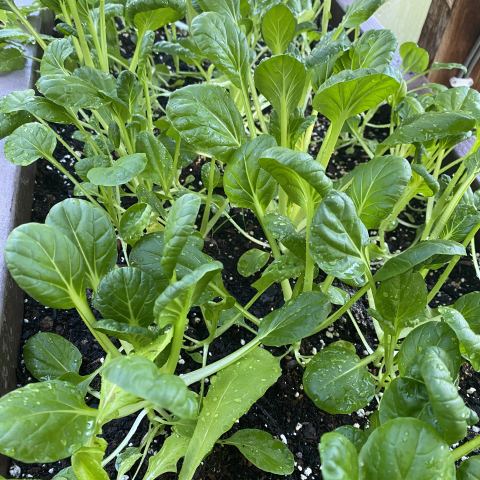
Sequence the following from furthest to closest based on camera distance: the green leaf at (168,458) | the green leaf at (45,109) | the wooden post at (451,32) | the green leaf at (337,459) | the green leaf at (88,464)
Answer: the wooden post at (451,32) < the green leaf at (45,109) < the green leaf at (168,458) < the green leaf at (88,464) < the green leaf at (337,459)

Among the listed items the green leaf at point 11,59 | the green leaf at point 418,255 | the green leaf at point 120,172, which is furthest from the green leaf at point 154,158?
the green leaf at point 11,59

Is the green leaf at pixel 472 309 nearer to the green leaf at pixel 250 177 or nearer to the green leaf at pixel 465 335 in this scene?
the green leaf at pixel 465 335

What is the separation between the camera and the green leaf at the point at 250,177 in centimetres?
62

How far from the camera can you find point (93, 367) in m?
0.71

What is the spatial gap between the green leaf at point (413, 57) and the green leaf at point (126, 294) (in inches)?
36.0

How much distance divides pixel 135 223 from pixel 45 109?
277 millimetres

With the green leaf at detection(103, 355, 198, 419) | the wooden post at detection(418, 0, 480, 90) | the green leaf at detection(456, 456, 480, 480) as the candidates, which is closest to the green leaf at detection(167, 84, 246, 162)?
the green leaf at detection(103, 355, 198, 419)

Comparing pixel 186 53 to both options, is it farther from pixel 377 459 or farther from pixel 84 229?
pixel 377 459

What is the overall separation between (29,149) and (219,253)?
0.41 meters

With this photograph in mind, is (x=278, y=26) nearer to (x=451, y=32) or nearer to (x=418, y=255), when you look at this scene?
(x=418, y=255)

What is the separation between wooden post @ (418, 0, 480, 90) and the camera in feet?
3.87

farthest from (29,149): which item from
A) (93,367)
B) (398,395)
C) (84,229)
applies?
(398,395)

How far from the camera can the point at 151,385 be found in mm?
354

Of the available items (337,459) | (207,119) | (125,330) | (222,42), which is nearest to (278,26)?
(222,42)
